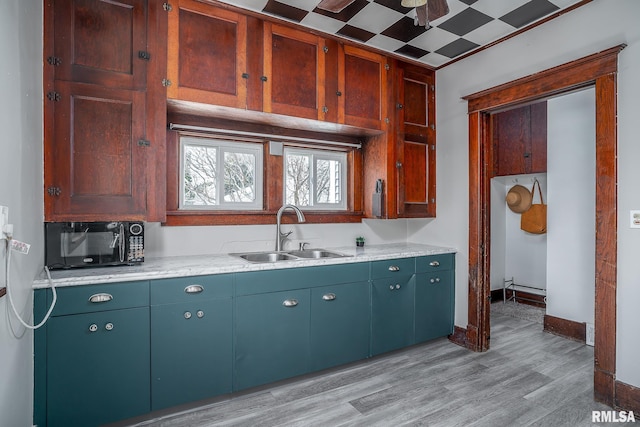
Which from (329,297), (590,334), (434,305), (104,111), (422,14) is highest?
(422,14)

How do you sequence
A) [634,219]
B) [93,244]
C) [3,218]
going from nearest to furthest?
1. [3,218]
2. [93,244]
3. [634,219]

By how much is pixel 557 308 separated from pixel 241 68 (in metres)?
3.72

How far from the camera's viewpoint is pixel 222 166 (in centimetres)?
280

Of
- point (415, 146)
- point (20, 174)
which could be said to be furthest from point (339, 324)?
point (20, 174)

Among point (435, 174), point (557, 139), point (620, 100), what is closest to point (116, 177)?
point (435, 174)

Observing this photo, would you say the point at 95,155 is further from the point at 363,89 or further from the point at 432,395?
the point at 432,395

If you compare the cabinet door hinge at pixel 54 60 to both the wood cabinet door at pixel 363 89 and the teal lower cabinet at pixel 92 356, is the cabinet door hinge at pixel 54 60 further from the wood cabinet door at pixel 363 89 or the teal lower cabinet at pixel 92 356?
the wood cabinet door at pixel 363 89

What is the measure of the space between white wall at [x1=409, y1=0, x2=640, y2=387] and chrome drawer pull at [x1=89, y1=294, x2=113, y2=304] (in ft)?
9.24

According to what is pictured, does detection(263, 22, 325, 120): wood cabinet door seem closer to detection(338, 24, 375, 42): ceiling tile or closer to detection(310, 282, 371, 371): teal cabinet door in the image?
detection(338, 24, 375, 42): ceiling tile

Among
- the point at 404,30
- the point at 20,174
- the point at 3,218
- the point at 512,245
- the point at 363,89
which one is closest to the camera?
the point at 3,218

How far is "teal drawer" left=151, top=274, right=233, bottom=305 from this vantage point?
196 centimetres

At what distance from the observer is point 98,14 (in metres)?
1.99

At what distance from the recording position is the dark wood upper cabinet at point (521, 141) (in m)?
4.10

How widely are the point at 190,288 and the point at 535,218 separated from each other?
13.9 feet
